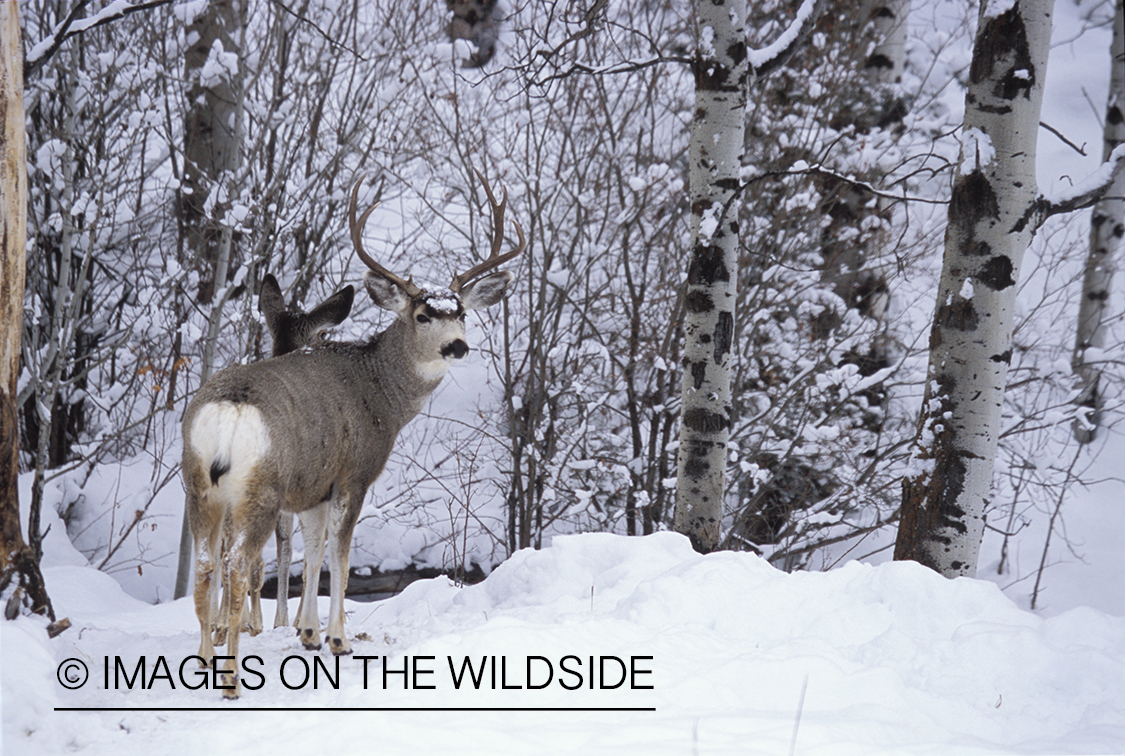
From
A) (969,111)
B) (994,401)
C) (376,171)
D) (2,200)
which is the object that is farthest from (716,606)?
(376,171)

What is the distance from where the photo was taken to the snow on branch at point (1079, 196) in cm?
400

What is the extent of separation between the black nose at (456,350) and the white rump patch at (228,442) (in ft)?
3.58

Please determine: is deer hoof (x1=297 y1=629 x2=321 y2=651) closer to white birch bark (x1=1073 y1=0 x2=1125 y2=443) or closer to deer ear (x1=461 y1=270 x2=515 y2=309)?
deer ear (x1=461 y1=270 x2=515 y2=309)

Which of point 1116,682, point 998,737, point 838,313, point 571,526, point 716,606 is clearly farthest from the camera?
point 571,526

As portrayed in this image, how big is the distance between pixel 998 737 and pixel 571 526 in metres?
6.52

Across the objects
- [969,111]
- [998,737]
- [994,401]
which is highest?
[969,111]

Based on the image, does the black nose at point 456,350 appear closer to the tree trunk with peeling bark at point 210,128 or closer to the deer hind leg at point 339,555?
the deer hind leg at point 339,555

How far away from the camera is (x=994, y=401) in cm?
408

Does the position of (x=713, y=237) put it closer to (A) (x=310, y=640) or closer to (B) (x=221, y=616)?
(A) (x=310, y=640)

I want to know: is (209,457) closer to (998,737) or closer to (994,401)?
(998,737)

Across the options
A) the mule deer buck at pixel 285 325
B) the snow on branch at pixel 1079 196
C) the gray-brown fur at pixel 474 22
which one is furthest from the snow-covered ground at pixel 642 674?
the gray-brown fur at pixel 474 22

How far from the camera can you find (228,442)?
306 centimetres

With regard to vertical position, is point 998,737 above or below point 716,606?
below

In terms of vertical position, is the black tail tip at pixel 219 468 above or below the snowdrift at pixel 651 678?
above
